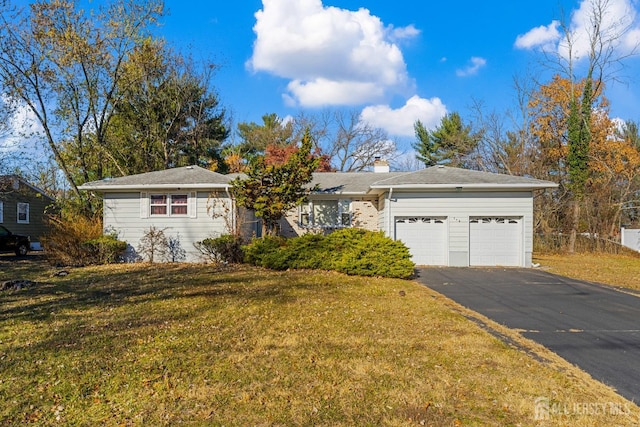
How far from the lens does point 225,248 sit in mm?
12797

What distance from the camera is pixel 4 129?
599 inches

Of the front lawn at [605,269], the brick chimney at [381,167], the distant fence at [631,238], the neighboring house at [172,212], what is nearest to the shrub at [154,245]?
the neighboring house at [172,212]

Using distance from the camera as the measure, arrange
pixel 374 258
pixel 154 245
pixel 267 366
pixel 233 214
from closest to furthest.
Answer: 1. pixel 267 366
2. pixel 374 258
3. pixel 233 214
4. pixel 154 245

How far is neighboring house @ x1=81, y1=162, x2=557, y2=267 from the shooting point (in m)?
13.2

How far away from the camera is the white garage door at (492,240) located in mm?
13383

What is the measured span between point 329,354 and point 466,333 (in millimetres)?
2181

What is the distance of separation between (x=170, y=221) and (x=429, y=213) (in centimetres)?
928

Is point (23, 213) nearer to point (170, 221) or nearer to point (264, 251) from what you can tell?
point (170, 221)

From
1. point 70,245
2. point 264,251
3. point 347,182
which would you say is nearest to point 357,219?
point 347,182

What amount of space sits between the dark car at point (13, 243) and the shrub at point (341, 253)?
11.8 metres

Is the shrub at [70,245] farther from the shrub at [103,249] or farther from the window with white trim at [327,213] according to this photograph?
the window with white trim at [327,213]

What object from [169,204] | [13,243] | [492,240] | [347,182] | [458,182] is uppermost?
[347,182]

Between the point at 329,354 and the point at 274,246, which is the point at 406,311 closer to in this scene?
the point at 329,354

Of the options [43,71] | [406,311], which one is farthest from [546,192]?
[43,71]
